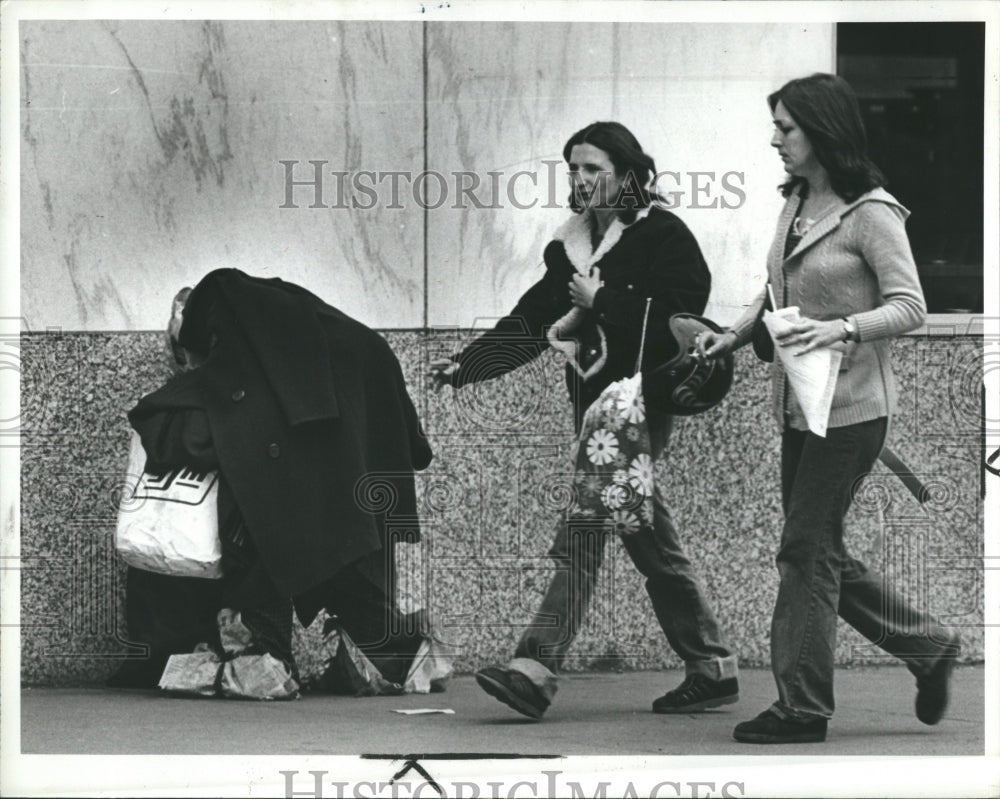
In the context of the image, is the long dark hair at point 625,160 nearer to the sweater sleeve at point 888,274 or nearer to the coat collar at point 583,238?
the coat collar at point 583,238

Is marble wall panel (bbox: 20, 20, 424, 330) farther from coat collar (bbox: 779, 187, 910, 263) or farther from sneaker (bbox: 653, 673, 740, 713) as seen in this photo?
sneaker (bbox: 653, 673, 740, 713)

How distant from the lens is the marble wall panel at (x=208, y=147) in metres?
6.65

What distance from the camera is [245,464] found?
21.8ft

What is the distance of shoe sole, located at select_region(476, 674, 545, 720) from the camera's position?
6345 mm

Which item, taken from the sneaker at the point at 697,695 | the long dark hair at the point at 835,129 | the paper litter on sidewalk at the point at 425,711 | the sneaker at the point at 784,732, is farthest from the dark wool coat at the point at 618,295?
the sneaker at the point at 784,732

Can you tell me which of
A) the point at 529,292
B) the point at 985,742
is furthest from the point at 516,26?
the point at 985,742

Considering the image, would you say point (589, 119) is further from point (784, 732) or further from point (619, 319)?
point (784, 732)

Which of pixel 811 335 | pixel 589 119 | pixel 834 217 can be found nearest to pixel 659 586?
pixel 811 335

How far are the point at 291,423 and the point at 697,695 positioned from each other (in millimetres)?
1583

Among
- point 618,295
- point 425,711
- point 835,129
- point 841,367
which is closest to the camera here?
point 841,367

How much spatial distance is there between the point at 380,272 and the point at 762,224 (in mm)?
1267

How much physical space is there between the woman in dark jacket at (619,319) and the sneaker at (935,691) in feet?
1.99

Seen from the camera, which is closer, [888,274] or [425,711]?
[888,274]

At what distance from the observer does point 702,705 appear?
6684 millimetres
